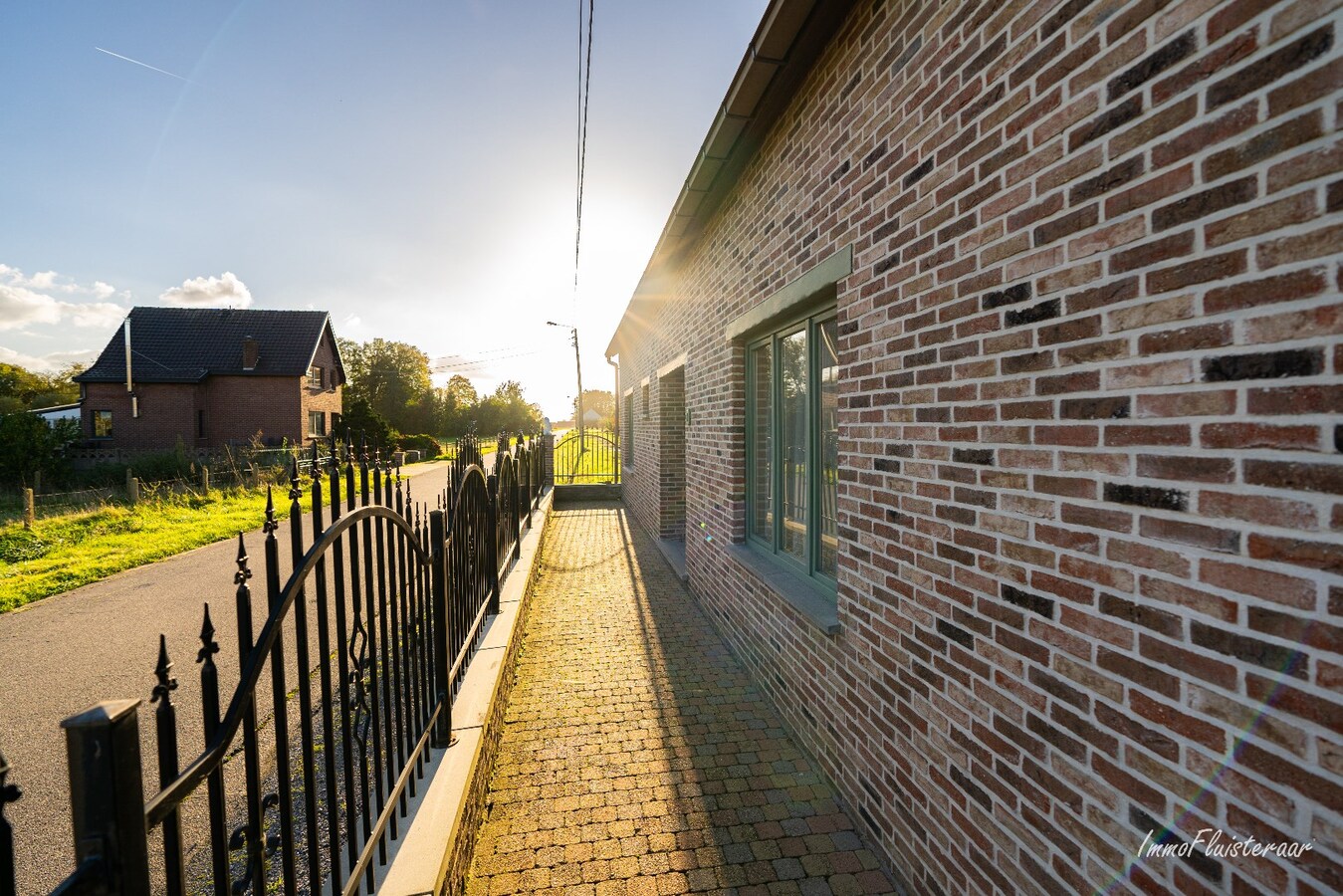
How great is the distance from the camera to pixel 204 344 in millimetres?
28625

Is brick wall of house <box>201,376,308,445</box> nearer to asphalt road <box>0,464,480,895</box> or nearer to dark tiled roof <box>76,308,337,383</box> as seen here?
dark tiled roof <box>76,308,337,383</box>

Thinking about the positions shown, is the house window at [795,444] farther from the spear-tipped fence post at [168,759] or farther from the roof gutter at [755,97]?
the spear-tipped fence post at [168,759]

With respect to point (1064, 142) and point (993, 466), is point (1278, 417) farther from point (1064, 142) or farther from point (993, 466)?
point (1064, 142)

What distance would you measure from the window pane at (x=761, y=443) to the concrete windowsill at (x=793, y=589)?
24 centimetres

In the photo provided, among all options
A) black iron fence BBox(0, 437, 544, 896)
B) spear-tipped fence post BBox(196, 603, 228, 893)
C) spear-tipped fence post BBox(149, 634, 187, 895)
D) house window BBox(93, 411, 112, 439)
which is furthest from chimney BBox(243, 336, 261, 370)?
spear-tipped fence post BBox(149, 634, 187, 895)

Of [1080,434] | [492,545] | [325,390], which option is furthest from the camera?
[325,390]

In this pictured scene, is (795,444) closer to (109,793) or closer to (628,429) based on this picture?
(109,793)

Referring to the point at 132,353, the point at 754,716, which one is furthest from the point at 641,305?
the point at 132,353

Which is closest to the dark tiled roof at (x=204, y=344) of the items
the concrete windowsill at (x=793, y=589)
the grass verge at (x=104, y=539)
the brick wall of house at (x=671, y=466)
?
the grass verge at (x=104, y=539)

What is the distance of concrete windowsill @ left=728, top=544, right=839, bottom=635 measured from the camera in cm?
300

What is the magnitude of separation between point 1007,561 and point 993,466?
0.98 feet

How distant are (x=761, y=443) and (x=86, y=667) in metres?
5.66

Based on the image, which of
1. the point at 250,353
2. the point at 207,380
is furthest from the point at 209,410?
the point at 250,353

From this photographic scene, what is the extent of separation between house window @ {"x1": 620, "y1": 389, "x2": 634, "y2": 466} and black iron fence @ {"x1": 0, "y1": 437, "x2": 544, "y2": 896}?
26.7 ft
